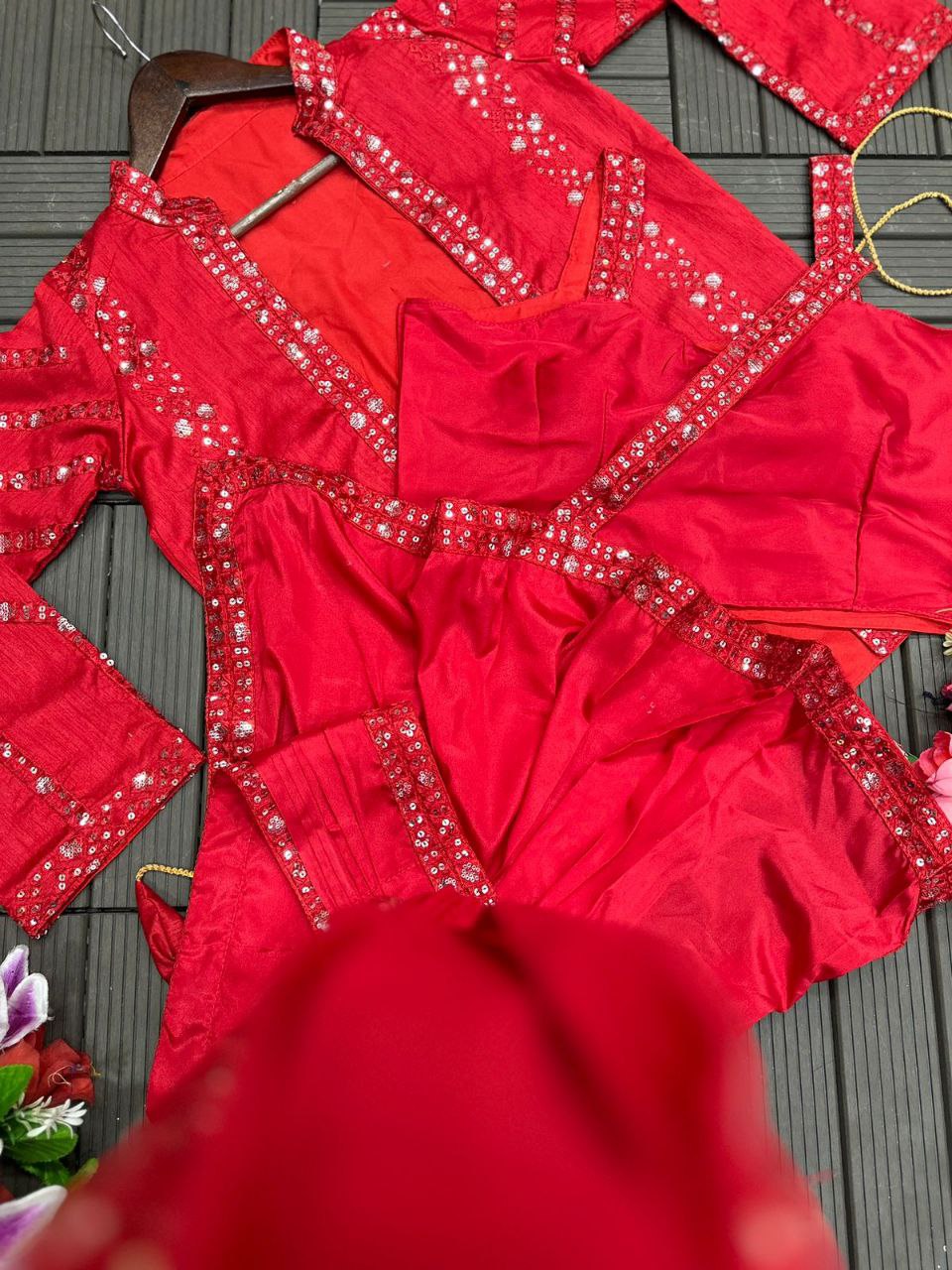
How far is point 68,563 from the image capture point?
122 cm

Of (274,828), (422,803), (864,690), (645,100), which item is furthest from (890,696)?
(645,100)

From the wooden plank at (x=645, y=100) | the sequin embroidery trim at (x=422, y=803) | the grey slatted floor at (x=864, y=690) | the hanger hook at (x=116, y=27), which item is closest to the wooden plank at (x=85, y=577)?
the grey slatted floor at (x=864, y=690)

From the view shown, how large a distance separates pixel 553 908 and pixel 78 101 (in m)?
1.13

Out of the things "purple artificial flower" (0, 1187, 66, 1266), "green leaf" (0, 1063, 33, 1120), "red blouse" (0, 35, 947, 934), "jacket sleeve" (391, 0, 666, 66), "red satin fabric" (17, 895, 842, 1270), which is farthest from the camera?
"jacket sleeve" (391, 0, 666, 66)

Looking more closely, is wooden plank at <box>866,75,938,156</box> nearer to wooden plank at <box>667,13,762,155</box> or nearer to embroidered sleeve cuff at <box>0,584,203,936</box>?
wooden plank at <box>667,13,762,155</box>

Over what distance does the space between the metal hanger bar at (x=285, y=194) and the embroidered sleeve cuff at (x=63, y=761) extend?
1.56 ft

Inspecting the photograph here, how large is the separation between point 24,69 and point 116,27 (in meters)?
0.13

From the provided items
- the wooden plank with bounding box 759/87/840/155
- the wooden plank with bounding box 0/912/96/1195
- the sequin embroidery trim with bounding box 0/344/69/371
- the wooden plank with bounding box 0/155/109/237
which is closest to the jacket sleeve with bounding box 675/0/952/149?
the wooden plank with bounding box 759/87/840/155

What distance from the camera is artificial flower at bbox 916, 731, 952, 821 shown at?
106 centimetres

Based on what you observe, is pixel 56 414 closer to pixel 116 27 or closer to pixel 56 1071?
pixel 116 27

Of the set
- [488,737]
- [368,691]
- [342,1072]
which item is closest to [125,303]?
[368,691]

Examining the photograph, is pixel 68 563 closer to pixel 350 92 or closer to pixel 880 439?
pixel 350 92

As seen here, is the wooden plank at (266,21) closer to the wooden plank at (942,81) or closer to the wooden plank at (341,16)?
the wooden plank at (341,16)

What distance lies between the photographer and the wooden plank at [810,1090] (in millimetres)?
1077
